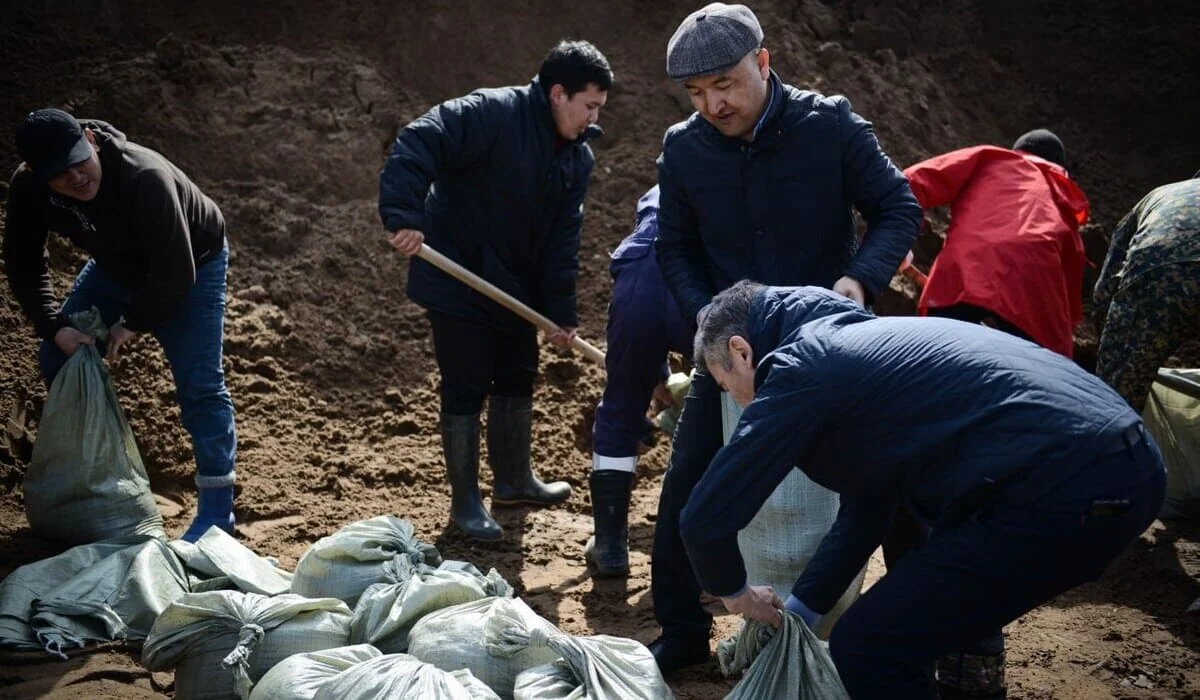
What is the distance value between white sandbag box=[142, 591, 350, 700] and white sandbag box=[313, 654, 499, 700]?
43cm

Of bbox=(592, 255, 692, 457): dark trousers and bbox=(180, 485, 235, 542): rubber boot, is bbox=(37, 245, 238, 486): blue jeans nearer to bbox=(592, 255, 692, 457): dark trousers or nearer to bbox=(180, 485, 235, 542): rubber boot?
bbox=(180, 485, 235, 542): rubber boot

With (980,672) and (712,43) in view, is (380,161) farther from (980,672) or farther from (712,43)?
(980,672)

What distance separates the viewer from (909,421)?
102 inches

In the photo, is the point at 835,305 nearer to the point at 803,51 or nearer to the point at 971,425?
the point at 971,425

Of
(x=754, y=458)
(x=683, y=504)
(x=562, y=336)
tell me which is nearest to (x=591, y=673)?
(x=683, y=504)

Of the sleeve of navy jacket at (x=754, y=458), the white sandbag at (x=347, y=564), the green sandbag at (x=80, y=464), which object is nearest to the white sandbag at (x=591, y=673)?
the sleeve of navy jacket at (x=754, y=458)

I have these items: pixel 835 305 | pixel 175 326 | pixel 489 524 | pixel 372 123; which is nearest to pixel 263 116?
pixel 372 123

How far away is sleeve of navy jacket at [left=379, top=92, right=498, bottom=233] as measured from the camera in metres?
4.58

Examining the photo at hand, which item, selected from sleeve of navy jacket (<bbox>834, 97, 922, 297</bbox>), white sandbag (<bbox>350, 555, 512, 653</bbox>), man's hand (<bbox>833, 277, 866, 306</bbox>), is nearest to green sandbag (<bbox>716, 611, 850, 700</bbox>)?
white sandbag (<bbox>350, 555, 512, 653</bbox>)

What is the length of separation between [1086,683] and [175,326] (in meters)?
3.53

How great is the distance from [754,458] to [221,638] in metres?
1.76

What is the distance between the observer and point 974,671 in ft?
10.6

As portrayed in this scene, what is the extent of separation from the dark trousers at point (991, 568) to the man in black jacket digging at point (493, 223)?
8.16 ft

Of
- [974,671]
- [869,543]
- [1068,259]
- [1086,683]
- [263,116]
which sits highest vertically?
[263,116]
